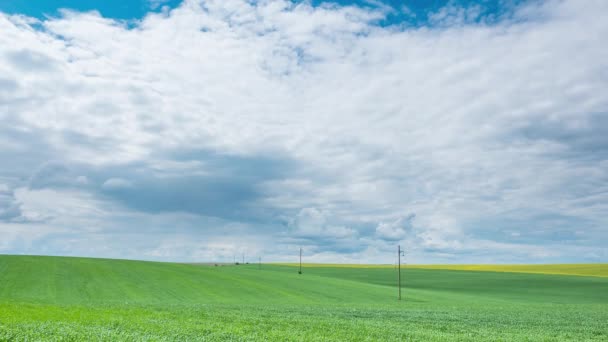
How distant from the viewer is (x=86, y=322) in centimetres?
2856

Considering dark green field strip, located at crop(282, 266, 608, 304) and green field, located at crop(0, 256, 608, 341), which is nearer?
green field, located at crop(0, 256, 608, 341)

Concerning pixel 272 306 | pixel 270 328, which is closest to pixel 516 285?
pixel 272 306

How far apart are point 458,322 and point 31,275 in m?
64.6

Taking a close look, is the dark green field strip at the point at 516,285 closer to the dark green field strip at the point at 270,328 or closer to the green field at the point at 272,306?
the green field at the point at 272,306

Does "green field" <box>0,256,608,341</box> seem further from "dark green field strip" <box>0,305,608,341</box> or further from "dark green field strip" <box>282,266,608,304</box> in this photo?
"dark green field strip" <box>282,266,608,304</box>

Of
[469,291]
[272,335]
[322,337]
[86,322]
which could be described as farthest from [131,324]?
[469,291]

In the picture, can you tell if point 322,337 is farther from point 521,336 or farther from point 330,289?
point 330,289

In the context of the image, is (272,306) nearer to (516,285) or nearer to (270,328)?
(270,328)

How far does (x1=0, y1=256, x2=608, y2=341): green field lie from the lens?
1072 inches

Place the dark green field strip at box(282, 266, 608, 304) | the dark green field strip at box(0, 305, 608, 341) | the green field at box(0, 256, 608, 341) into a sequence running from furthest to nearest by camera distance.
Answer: the dark green field strip at box(282, 266, 608, 304), the green field at box(0, 256, 608, 341), the dark green field strip at box(0, 305, 608, 341)

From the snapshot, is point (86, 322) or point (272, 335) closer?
point (272, 335)

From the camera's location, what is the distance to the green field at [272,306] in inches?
1072

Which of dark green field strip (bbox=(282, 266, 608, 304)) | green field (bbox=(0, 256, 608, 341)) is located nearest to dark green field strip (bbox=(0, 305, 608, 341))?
green field (bbox=(0, 256, 608, 341))

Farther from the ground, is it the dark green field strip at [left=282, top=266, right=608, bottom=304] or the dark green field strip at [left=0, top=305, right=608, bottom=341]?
the dark green field strip at [left=0, top=305, right=608, bottom=341]
